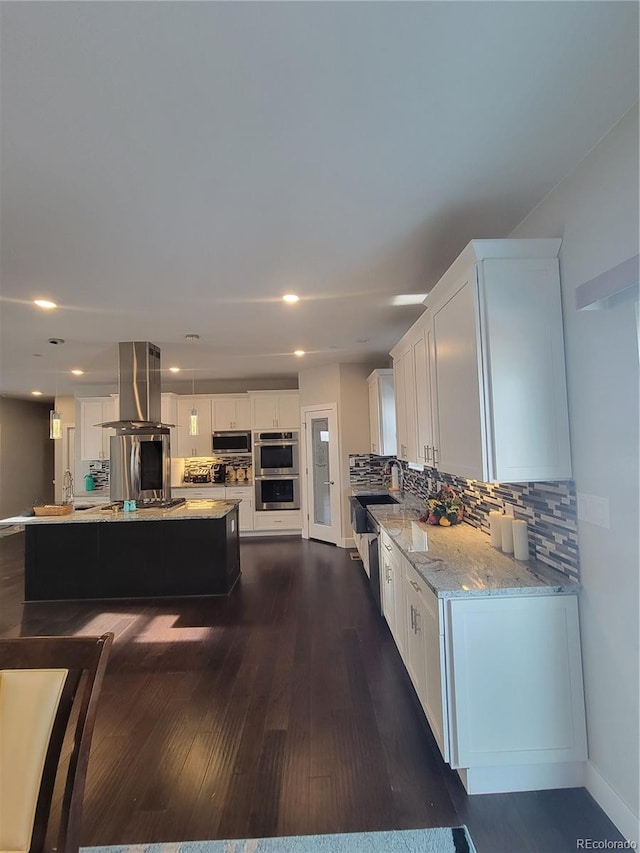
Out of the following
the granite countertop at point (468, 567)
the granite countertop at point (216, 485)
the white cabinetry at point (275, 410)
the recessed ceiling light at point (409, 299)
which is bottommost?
the granite countertop at point (468, 567)

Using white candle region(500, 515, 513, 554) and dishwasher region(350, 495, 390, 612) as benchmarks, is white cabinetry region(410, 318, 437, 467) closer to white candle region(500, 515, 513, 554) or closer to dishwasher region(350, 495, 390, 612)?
white candle region(500, 515, 513, 554)

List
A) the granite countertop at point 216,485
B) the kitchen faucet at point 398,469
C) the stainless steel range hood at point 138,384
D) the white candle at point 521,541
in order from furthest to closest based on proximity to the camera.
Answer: the granite countertop at point 216,485
the kitchen faucet at point 398,469
the stainless steel range hood at point 138,384
the white candle at point 521,541

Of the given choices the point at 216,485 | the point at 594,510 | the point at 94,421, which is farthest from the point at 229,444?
the point at 594,510

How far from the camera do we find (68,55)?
4.09 feet

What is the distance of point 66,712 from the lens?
3.76ft

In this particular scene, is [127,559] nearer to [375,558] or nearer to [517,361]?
[375,558]

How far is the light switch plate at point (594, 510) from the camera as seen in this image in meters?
1.67

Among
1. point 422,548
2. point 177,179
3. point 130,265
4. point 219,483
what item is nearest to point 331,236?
point 177,179

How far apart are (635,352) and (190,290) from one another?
9.04ft

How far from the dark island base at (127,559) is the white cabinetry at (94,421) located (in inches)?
122

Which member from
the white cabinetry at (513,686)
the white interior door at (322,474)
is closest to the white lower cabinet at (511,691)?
the white cabinetry at (513,686)

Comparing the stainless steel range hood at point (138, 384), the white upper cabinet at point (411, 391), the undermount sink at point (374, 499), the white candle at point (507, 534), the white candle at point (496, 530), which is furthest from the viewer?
the undermount sink at point (374, 499)

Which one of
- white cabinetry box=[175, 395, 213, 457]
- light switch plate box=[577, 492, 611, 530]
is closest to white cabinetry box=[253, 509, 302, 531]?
white cabinetry box=[175, 395, 213, 457]

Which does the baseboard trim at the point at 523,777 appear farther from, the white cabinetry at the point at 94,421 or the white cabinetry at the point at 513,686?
the white cabinetry at the point at 94,421
